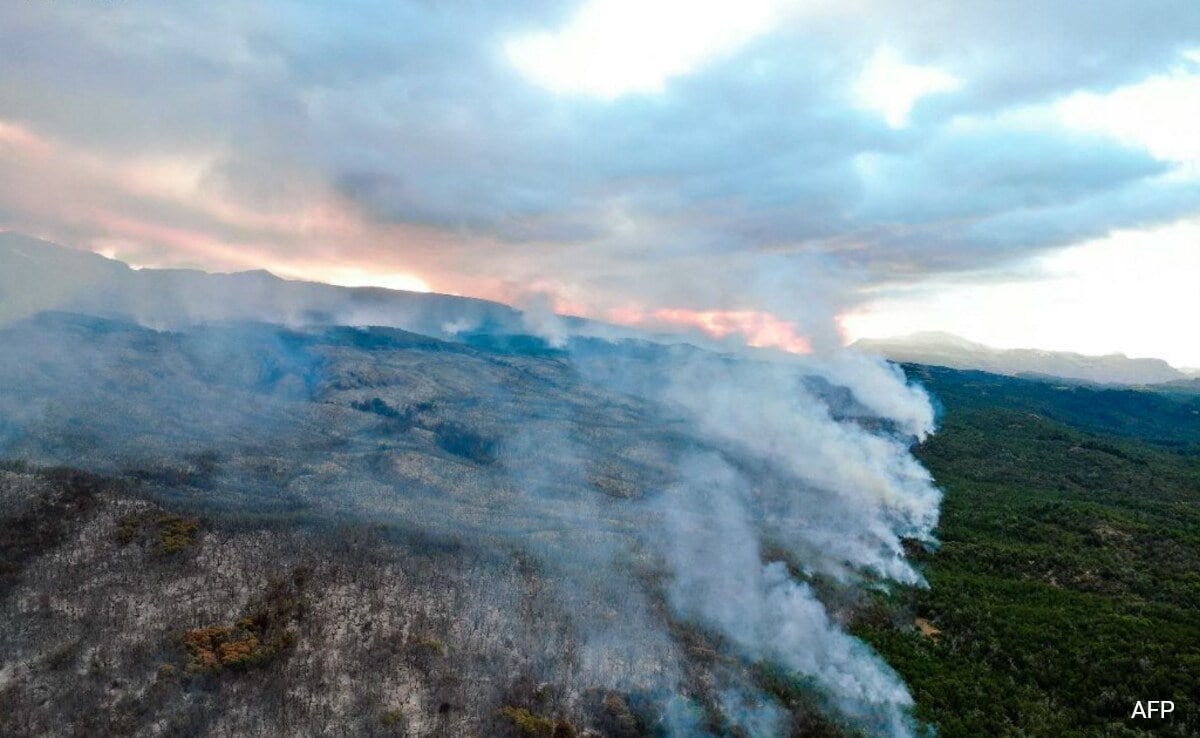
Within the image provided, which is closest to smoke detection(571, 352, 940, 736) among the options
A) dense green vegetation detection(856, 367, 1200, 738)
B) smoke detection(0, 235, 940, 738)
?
smoke detection(0, 235, 940, 738)

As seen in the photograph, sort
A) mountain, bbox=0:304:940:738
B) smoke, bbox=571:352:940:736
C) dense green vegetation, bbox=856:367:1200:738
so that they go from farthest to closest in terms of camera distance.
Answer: smoke, bbox=571:352:940:736 < dense green vegetation, bbox=856:367:1200:738 < mountain, bbox=0:304:940:738

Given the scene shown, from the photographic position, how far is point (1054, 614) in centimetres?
5691

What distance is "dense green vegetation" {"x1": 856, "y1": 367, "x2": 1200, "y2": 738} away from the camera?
44219 millimetres

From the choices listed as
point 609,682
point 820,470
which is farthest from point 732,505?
point 609,682

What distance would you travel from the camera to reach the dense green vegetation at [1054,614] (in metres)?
44.2

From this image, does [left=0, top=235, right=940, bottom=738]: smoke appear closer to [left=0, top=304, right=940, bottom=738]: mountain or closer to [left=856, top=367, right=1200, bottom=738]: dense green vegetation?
[left=0, top=304, right=940, bottom=738]: mountain

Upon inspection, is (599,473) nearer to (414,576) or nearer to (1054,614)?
(414,576)

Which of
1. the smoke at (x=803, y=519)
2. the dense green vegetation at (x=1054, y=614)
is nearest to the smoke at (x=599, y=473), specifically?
the smoke at (x=803, y=519)

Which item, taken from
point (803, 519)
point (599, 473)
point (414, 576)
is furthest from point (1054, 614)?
point (599, 473)

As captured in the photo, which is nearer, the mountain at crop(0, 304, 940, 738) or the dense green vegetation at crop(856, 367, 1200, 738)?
the mountain at crop(0, 304, 940, 738)

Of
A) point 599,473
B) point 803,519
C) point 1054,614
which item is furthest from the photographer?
point 599,473

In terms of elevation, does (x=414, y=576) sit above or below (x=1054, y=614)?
below

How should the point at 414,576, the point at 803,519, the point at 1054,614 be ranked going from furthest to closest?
the point at 803,519
the point at 414,576
the point at 1054,614

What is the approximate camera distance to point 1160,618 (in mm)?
55688
